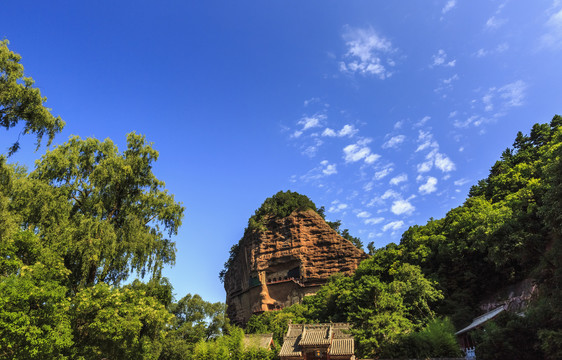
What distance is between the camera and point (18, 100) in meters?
12.0

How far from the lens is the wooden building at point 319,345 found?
17656mm

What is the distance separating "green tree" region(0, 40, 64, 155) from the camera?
1167 cm

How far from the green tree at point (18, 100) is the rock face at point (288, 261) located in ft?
128

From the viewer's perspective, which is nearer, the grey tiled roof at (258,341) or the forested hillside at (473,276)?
the forested hillside at (473,276)

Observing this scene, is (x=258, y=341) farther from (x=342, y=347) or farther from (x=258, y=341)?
(x=342, y=347)

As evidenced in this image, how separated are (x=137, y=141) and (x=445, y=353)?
62.3 ft

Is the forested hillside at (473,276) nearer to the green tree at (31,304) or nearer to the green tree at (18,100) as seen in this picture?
the green tree at (31,304)

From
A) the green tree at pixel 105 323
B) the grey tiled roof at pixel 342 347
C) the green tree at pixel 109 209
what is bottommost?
the grey tiled roof at pixel 342 347

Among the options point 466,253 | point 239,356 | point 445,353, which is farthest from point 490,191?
point 239,356

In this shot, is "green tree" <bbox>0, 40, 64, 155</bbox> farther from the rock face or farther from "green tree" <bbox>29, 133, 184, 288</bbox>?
the rock face

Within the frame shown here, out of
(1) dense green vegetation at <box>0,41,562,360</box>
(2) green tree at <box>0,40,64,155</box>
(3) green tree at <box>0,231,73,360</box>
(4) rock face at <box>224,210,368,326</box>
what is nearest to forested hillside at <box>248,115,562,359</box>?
(1) dense green vegetation at <box>0,41,562,360</box>

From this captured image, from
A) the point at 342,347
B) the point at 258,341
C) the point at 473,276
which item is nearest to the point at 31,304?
the point at 342,347

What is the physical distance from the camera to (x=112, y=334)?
1179 centimetres

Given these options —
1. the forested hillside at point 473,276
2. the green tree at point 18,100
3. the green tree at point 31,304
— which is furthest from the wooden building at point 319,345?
the green tree at point 18,100
